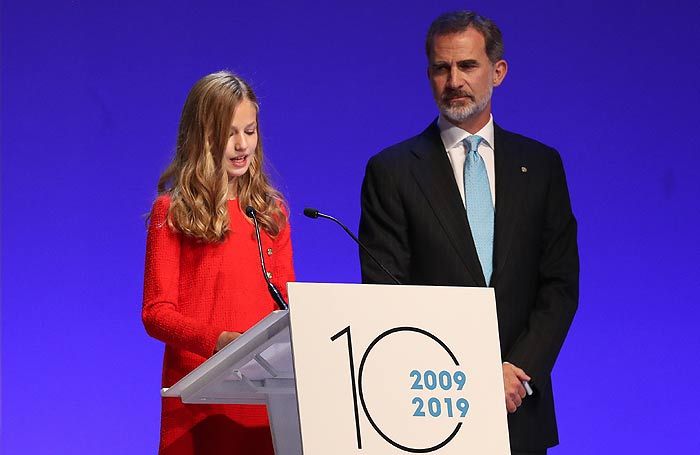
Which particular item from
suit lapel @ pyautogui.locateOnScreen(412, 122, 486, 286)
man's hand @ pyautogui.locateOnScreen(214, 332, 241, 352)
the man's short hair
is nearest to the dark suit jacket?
suit lapel @ pyautogui.locateOnScreen(412, 122, 486, 286)

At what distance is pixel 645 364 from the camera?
13.8ft

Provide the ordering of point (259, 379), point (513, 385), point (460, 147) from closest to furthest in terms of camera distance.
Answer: point (259, 379)
point (513, 385)
point (460, 147)

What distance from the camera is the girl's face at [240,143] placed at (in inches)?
105

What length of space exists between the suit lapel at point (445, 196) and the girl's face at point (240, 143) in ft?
1.37

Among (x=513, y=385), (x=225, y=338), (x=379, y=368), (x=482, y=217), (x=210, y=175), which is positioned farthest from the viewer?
(x=482, y=217)

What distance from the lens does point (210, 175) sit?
8.75 feet

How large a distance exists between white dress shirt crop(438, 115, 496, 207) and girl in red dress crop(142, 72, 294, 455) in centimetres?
45

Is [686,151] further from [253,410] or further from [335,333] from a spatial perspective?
[335,333]

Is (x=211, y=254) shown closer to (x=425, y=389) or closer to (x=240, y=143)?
(x=240, y=143)

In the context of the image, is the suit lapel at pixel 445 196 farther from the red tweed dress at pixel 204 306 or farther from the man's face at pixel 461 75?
the red tweed dress at pixel 204 306

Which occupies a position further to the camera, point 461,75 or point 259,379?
point 461,75

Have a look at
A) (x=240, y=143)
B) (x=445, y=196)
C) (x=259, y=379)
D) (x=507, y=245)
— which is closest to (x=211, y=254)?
(x=240, y=143)

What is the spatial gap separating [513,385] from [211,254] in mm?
754

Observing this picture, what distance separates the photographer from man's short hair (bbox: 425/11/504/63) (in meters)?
2.87
